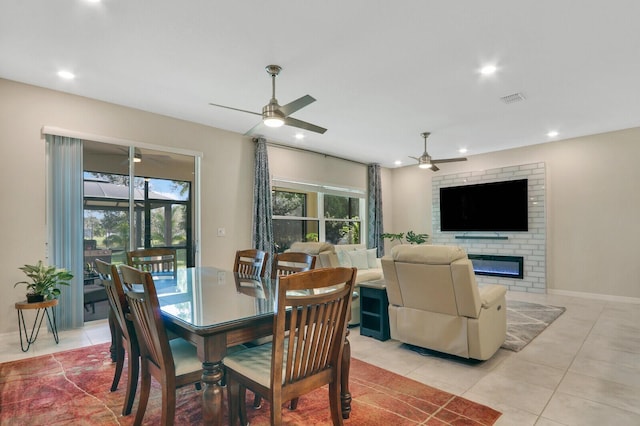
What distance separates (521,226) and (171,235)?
6.08 m

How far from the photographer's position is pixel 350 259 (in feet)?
16.4

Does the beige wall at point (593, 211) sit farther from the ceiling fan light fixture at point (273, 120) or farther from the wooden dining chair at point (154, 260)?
the wooden dining chair at point (154, 260)

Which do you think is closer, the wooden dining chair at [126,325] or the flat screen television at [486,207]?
the wooden dining chair at [126,325]

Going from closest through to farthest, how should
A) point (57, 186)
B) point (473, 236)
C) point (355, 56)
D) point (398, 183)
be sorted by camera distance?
point (355, 56) < point (57, 186) < point (473, 236) < point (398, 183)

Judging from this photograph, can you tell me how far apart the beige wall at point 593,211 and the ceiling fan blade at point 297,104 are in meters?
5.32

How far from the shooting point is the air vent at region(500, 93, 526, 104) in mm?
3947

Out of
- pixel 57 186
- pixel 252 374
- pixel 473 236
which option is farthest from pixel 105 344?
pixel 473 236

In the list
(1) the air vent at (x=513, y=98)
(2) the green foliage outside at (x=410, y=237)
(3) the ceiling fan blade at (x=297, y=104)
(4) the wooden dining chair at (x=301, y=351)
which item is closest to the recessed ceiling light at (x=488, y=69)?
(1) the air vent at (x=513, y=98)

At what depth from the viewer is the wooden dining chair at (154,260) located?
130 inches

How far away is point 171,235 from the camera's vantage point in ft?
→ 15.7

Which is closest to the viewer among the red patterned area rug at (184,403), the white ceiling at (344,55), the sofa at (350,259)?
the red patterned area rug at (184,403)

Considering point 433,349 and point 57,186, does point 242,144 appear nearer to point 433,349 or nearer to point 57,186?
point 57,186

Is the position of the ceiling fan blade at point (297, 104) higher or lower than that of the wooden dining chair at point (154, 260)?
higher

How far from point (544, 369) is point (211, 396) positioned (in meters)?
2.72
